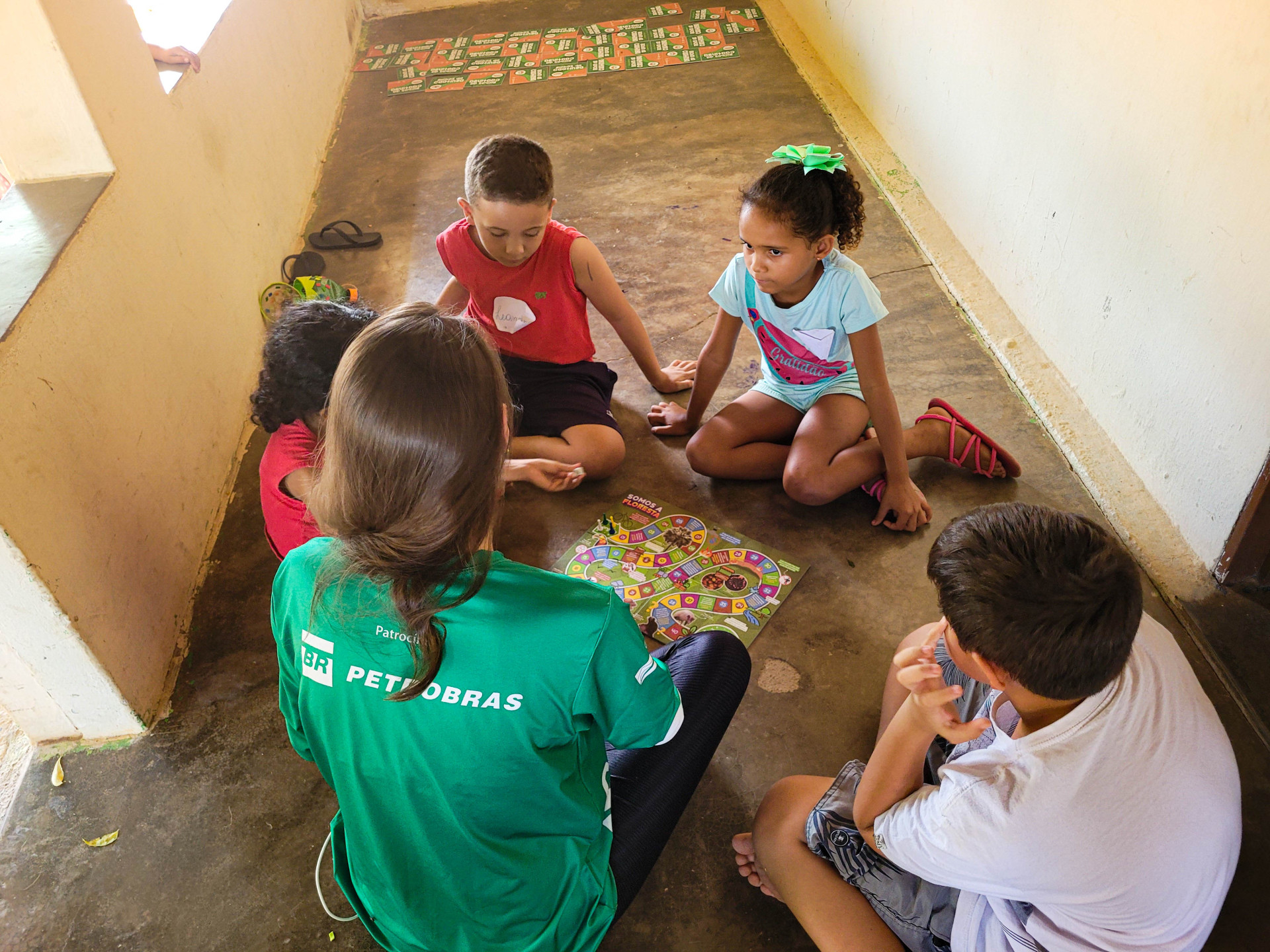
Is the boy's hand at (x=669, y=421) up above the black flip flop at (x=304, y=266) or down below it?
below

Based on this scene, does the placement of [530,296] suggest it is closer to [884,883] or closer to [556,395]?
[556,395]

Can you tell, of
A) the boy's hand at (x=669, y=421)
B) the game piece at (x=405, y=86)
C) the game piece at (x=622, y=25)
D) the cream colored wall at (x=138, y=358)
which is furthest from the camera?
the game piece at (x=622, y=25)

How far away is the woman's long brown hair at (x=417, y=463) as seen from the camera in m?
0.88

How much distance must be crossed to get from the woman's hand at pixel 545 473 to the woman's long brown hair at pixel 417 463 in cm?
80

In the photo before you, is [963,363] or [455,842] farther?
[963,363]

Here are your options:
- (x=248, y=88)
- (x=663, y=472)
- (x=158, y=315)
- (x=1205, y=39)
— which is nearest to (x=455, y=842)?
(x=663, y=472)

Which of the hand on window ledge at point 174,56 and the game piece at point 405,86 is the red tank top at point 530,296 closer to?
the hand on window ledge at point 174,56

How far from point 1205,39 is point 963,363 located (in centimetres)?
99

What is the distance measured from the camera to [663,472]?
2320 millimetres

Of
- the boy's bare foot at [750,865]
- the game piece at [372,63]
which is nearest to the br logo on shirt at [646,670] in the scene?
the boy's bare foot at [750,865]

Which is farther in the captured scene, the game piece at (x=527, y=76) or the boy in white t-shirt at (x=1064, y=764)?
the game piece at (x=527, y=76)

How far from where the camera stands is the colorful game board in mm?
4496

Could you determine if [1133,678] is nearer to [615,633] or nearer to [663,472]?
[615,633]

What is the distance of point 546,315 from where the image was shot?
2258mm
